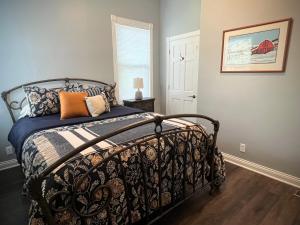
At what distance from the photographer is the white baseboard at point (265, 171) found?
86.8 inches

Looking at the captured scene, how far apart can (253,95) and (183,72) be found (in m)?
1.59

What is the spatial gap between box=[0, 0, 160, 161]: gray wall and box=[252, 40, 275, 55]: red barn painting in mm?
2360

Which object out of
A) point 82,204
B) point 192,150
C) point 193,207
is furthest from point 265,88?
point 82,204

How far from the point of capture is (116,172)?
124 centimetres

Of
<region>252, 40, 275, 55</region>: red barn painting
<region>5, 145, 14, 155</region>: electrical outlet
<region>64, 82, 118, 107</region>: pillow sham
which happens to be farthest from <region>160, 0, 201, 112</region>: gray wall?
<region>5, 145, 14, 155</region>: electrical outlet

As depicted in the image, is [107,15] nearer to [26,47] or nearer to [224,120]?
[26,47]

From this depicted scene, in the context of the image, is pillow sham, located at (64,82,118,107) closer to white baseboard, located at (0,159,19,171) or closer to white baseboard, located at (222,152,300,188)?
white baseboard, located at (0,159,19,171)

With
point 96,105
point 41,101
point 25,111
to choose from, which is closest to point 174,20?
point 96,105

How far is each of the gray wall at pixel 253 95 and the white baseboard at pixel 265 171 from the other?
0.06 m

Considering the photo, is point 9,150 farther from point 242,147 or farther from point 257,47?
point 257,47

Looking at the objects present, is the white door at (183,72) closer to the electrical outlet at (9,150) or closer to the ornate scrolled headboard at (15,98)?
the ornate scrolled headboard at (15,98)

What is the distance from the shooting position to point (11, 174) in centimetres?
251

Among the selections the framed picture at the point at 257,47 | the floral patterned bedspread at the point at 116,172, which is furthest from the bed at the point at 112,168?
the framed picture at the point at 257,47

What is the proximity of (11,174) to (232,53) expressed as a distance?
3.42 metres
